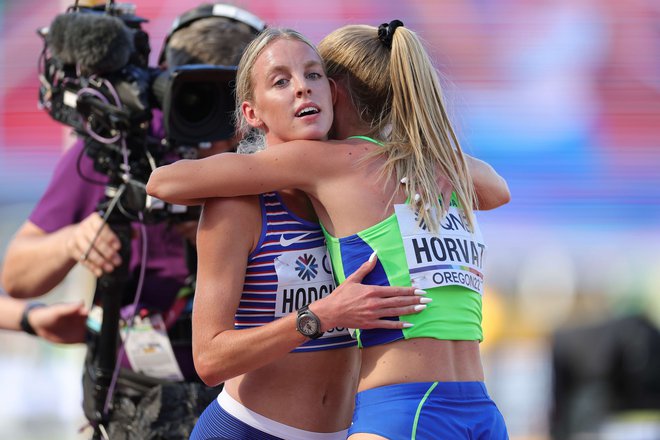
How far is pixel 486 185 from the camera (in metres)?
2.68

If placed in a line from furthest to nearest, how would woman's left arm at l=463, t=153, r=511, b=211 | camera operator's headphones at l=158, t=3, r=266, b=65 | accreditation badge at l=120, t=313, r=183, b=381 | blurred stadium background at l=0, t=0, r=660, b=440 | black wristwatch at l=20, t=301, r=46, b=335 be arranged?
blurred stadium background at l=0, t=0, r=660, b=440
black wristwatch at l=20, t=301, r=46, b=335
camera operator's headphones at l=158, t=3, r=266, b=65
accreditation badge at l=120, t=313, r=183, b=381
woman's left arm at l=463, t=153, r=511, b=211

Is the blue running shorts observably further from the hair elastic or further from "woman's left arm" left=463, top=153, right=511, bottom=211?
the hair elastic

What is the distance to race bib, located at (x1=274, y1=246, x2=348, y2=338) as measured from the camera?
241cm

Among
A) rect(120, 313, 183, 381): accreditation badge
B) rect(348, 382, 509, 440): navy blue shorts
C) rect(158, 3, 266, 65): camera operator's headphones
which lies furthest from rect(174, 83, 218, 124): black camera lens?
rect(348, 382, 509, 440): navy blue shorts

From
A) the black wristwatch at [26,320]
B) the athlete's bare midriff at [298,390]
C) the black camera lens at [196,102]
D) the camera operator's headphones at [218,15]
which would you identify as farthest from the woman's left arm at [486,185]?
the black wristwatch at [26,320]

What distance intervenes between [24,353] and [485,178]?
5.05 meters

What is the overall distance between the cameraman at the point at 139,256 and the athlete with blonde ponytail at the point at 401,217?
3.17 ft

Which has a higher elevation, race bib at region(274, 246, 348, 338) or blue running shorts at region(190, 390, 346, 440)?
race bib at region(274, 246, 348, 338)

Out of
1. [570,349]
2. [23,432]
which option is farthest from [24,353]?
[570,349]

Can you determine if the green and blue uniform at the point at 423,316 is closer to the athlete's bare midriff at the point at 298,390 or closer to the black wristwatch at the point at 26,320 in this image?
the athlete's bare midriff at the point at 298,390

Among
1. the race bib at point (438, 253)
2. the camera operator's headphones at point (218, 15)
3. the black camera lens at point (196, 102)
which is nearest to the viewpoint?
the race bib at point (438, 253)

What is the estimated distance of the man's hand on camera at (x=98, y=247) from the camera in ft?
10.6

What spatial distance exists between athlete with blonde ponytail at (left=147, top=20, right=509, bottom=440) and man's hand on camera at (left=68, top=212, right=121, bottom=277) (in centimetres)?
87

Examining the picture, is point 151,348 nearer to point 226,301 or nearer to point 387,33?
point 226,301
